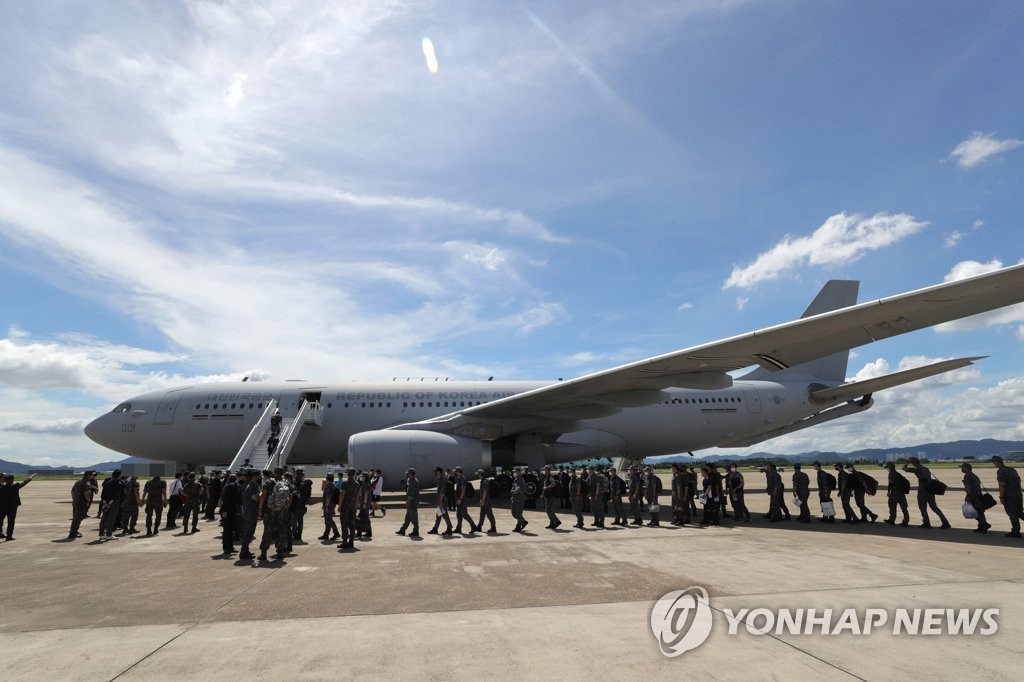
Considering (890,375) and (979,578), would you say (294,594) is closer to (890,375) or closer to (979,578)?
(979,578)

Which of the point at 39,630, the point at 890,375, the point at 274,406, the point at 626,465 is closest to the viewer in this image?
the point at 39,630

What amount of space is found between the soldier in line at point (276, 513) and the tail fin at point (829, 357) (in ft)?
58.1

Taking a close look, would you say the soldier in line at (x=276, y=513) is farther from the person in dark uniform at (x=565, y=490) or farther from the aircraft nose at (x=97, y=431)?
the aircraft nose at (x=97, y=431)

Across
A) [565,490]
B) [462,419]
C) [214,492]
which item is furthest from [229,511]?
[565,490]

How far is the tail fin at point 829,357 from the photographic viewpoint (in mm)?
20375

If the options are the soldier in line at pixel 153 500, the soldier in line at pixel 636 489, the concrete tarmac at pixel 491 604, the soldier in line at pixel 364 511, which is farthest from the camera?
the soldier in line at pixel 636 489

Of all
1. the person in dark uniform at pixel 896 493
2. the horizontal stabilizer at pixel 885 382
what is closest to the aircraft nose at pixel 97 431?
the person in dark uniform at pixel 896 493

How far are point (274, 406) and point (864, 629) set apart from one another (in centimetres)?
1898

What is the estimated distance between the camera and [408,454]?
585 inches

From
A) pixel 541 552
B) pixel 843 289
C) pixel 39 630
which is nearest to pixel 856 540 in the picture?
pixel 541 552

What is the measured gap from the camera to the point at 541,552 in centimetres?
833

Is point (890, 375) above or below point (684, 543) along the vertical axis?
above

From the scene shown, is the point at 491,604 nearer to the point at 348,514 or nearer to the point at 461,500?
the point at 348,514

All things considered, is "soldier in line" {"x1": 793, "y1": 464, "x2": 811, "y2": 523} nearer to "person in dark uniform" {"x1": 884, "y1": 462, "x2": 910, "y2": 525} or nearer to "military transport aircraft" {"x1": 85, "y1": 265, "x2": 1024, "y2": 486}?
"person in dark uniform" {"x1": 884, "y1": 462, "x2": 910, "y2": 525}
